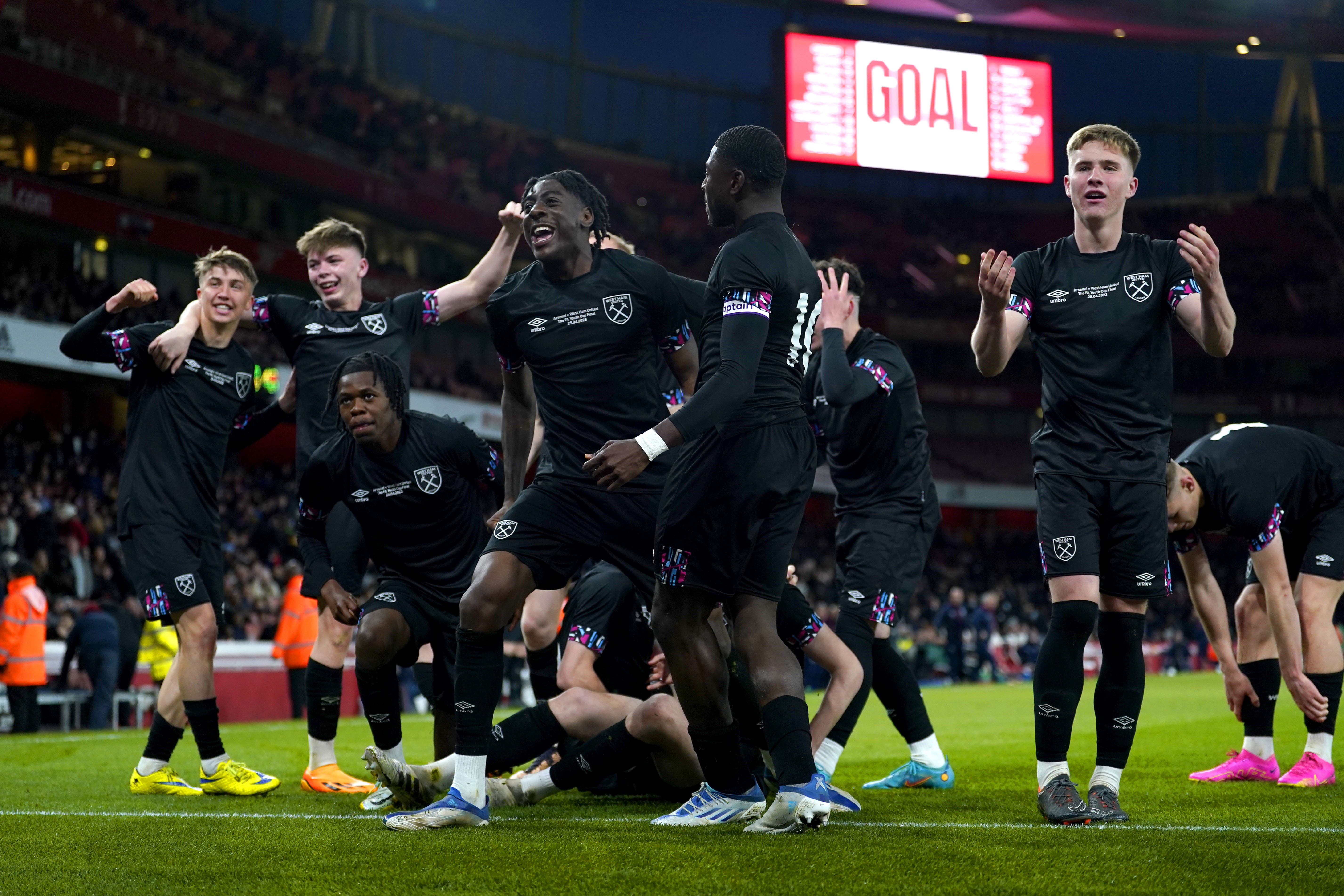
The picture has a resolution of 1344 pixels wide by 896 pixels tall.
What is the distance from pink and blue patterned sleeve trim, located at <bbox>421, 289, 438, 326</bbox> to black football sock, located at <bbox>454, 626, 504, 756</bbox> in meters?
2.56

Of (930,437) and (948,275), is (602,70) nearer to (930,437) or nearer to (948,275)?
(948,275)

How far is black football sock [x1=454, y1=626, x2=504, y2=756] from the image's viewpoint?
4469 mm

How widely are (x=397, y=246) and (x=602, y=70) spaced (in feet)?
46.7

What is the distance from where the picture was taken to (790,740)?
4289 mm

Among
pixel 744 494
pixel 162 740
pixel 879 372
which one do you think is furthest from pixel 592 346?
pixel 162 740

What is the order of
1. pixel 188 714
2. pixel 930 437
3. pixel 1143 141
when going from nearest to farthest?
1. pixel 188 714
2. pixel 930 437
3. pixel 1143 141

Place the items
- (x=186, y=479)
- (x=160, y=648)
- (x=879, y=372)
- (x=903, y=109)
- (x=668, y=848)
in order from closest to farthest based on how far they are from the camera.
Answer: (x=668, y=848) → (x=879, y=372) → (x=186, y=479) → (x=160, y=648) → (x=903, y=109)

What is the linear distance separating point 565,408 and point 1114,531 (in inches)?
82.2

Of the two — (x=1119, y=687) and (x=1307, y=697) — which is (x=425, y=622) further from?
(x=1307, y=697)

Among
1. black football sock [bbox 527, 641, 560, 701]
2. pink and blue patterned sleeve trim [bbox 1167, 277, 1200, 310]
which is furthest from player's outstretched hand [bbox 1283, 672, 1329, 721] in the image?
black football sock [bbox 527, 641, 560, 701]

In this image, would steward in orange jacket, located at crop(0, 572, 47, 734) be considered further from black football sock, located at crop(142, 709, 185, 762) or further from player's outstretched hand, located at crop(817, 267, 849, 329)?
player's outstretched hand, located at crop(817, 267, 849, 329)

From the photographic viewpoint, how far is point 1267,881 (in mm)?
3377

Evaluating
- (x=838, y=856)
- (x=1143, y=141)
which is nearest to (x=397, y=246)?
(x=1143, y=141)

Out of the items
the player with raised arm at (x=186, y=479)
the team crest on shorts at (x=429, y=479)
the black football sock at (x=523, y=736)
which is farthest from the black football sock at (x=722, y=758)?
the player with raised arm at (x=186, y=479)
